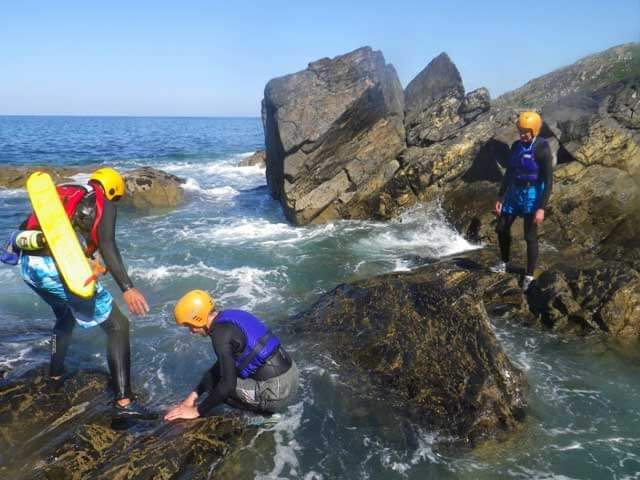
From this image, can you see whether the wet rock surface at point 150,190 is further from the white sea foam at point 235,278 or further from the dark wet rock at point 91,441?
the dark wet rock at point 91,441

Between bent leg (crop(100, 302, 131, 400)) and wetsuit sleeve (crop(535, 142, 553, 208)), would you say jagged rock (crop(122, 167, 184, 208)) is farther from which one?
wetsuit sleeve (crop(535, 142, 553, 208))

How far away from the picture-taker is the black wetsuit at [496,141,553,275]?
7.43m

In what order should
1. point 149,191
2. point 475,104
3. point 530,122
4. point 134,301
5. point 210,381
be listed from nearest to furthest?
point 134,301 < point 210,381 < point 530,122 < point 475,104 < point 149,191

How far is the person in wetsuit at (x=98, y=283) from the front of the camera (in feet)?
15.1

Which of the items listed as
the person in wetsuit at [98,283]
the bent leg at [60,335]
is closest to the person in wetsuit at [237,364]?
the person in wetsuit at [98,283]

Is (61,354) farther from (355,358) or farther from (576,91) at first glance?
(576,91)

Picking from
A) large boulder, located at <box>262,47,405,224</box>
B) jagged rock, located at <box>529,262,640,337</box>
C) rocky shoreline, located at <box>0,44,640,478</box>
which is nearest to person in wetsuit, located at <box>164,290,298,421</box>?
rocky shoreline, located at <box>0,44,640,478</box>

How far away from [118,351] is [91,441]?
86 cm

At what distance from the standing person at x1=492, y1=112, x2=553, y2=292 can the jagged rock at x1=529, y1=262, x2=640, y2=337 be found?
45 cm

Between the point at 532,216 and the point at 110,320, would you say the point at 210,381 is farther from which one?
the point at 532,216

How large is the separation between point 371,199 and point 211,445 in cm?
1110

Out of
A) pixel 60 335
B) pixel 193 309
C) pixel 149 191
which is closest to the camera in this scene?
pixel 193 309

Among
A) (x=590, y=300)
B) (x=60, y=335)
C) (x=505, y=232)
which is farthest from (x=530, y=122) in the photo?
(x=60, y=335)

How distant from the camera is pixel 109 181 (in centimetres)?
482
